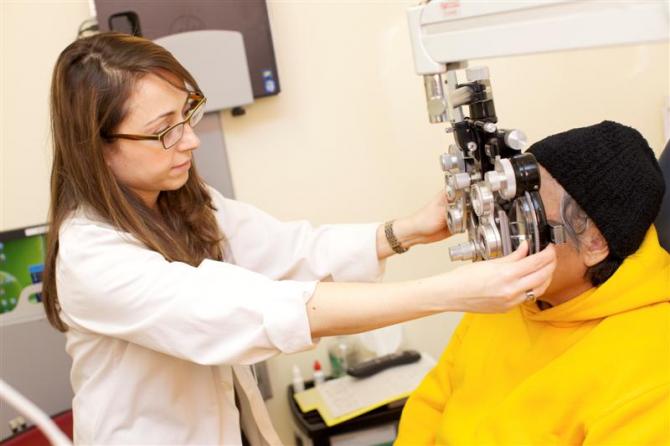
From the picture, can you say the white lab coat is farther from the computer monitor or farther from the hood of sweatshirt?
the computer monitor

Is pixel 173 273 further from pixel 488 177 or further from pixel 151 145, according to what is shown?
pixel 488 177

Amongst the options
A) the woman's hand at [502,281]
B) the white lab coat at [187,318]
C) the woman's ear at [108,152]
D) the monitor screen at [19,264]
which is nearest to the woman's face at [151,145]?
the woman's ear at [108,152]

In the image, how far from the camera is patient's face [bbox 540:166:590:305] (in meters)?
1.24

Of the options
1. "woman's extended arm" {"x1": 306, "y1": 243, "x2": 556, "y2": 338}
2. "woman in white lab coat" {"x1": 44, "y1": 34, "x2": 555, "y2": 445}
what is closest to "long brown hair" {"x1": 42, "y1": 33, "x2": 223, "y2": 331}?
"woman in white lab coat" {"x1": 44, "y1": 34, "x2": 555, "y2": 445}

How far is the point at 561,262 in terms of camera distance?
1278 mm

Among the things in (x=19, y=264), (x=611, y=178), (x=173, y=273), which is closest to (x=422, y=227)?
(x=611, y=178)

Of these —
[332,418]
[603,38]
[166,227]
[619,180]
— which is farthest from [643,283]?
[332,418]

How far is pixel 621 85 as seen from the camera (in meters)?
2.29

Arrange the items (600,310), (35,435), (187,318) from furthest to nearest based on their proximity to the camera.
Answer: (35,435)
(600,310)
(187,318)

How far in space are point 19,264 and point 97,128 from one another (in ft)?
3.21

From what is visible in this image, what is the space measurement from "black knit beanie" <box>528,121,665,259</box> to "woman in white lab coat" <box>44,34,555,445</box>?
0.77 ft

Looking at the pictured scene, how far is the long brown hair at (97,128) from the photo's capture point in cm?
130

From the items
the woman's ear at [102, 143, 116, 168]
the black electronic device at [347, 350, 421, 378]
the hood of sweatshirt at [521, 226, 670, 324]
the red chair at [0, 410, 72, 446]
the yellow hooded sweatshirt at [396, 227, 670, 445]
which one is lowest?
the black electronic device at [347, 350, 421, 378]

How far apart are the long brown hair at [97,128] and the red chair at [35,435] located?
553mm
